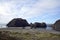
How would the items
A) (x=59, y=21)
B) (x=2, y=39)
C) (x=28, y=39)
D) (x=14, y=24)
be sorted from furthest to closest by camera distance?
(x=14, y=24) → (x=59, y=21) → (x=28, y=39) → (x=2, y=39)

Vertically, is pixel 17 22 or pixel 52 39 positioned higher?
pixel 17 22

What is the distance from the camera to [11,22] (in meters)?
149

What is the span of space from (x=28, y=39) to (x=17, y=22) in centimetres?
11335

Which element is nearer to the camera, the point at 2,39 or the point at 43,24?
the point at 2,39

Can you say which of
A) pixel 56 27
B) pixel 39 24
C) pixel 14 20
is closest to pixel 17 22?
pixel 14 20

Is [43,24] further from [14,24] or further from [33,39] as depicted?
[33,39]

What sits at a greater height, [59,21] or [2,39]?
[59,21]

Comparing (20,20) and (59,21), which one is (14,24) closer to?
(20,20)

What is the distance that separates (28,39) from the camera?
31047mm

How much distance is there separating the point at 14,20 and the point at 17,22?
3.58 metres

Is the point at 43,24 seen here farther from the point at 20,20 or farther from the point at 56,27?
the point at 56,27

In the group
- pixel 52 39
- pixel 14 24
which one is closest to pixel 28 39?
pixel 52 39

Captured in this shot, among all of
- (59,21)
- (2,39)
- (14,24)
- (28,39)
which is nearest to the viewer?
(2,39)

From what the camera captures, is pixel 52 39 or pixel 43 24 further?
pixel 43 24
